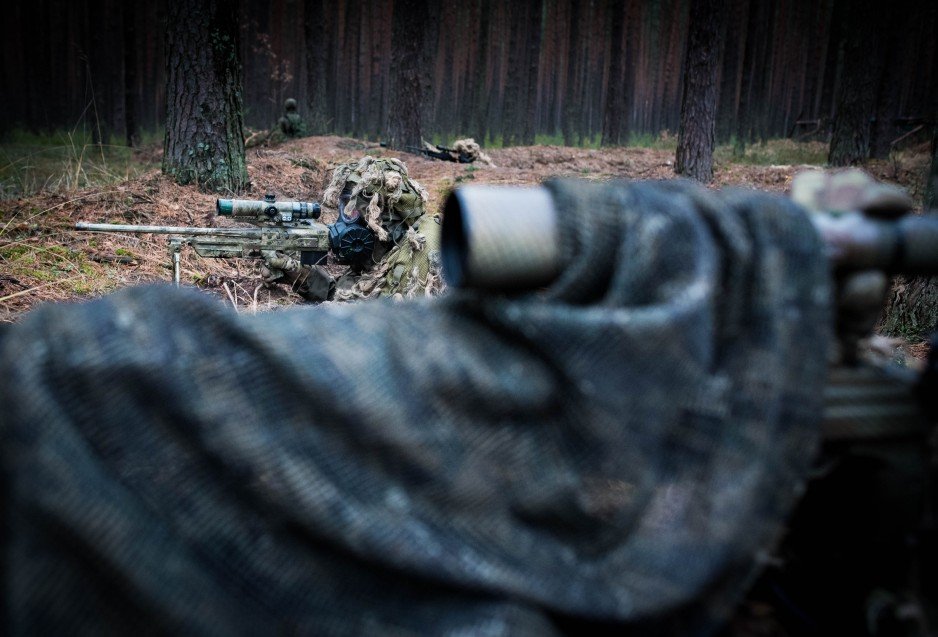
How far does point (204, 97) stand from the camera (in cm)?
716

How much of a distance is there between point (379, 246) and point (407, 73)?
20.8 feet

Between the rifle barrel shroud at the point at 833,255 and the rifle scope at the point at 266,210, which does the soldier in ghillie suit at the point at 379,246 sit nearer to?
the rifle scope at the point at 266,210

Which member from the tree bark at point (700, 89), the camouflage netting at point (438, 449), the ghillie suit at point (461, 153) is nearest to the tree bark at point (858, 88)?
the tree bark at point (700, 89)

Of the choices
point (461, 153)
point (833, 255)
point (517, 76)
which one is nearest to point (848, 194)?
point (833, 255)

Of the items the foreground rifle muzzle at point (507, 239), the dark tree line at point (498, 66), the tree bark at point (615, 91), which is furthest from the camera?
the dark tree line at point (498, 66)

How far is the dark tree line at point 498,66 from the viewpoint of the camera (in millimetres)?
15438

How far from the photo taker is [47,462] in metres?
1.02

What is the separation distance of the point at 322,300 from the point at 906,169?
8.42m

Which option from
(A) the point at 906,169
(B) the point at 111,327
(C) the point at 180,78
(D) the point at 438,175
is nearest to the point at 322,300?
(C) the point at 180,78

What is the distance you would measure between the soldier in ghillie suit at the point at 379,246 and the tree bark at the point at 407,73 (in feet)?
18.5

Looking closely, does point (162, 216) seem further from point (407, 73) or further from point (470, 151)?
point (407, 73)

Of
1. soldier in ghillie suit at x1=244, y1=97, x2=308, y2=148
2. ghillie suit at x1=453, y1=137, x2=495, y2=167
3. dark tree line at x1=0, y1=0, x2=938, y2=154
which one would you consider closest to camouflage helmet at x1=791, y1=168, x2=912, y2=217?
ghillie suit at x1=453, y1=137, x2=495, y2=167

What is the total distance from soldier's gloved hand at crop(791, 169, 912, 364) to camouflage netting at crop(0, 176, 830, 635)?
0.13m

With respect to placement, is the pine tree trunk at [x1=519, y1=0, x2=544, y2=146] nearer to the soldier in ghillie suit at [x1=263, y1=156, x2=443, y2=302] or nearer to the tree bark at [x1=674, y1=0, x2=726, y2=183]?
the tree bark at [x1=674, y1=0, x2=726, y2=183]
